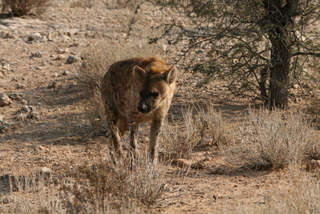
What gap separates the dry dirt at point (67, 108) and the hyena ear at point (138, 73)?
Answer: 1238 mm

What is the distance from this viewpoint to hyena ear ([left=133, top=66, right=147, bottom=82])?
6707mm

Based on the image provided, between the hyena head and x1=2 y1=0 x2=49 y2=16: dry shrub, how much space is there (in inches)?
441

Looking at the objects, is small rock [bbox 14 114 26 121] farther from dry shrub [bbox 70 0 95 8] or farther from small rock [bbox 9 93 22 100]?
dry shrub [bbox 70 0 95 8]

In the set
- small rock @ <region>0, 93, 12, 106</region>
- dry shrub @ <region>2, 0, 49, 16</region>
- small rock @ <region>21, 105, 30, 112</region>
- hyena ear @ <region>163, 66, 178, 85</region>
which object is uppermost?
dry shrub @ <region>2, 0, 49, 16</region>

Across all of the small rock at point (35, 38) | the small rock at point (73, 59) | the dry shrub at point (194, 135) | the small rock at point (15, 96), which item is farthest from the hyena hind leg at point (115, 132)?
the small rock at point (35, 38)

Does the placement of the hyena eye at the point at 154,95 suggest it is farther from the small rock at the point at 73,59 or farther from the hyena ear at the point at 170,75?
the small rock at the point at 73,59

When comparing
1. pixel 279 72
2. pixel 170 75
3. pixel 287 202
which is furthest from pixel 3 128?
pixel 287 202

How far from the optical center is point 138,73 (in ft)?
22.2

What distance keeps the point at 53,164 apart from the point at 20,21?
9.93 metres

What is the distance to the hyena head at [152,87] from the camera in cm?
657

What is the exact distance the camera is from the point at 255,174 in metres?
7.07

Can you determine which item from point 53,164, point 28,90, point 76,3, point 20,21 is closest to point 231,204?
point 53,164

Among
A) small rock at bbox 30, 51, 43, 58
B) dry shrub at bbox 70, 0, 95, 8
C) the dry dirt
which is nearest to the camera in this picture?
the dry dirt

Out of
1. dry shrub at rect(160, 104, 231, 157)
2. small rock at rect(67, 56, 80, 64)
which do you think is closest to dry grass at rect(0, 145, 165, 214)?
dry shrub at rect(160, 104, 231, 157)
